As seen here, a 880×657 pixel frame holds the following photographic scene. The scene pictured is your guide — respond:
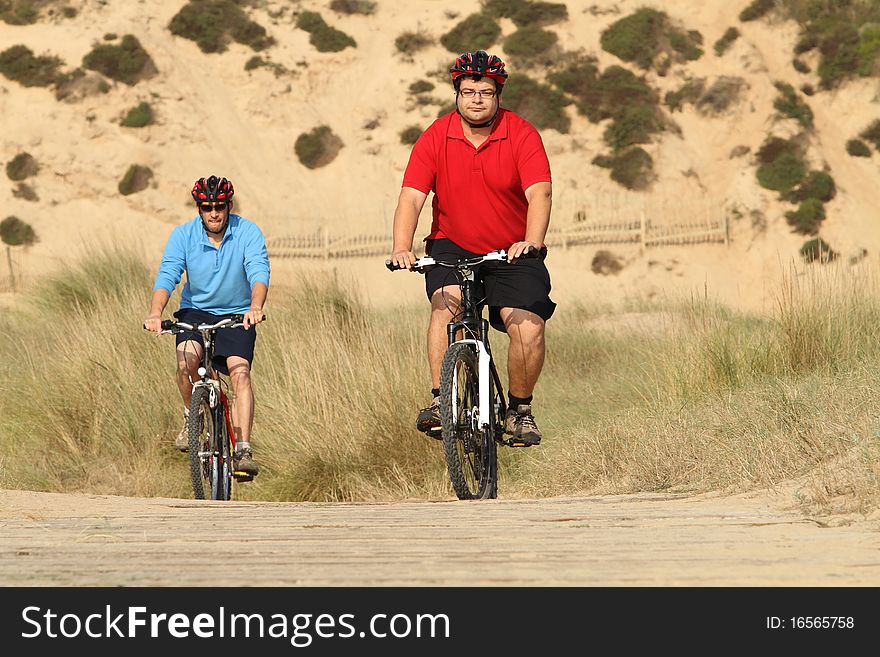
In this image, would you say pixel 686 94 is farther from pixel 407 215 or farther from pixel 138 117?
Answer: pixel 407 215

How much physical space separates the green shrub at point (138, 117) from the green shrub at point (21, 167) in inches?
122

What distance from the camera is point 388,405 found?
8672 millimetres

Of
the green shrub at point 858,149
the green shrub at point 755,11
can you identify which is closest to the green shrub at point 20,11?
the green shrub at point 755,11

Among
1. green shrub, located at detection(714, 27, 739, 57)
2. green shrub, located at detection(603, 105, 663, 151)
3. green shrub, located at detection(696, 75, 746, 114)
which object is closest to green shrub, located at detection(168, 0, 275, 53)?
green shrub, located at detection(603, 105, 663, 151)

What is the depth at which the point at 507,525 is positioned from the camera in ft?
14.1

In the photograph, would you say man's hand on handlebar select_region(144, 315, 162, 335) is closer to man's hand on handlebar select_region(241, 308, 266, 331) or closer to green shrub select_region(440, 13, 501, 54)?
man's hand on handlebar select_region(241, 308, 266, 331)

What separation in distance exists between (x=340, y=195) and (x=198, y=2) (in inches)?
376

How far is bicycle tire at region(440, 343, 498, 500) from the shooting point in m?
6.05

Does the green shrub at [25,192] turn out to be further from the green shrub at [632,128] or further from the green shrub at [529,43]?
the green shrub at [632,128]

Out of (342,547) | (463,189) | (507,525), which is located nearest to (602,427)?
(463,189)

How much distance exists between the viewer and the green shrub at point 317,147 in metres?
39.3

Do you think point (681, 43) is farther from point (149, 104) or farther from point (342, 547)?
point (342, 547)

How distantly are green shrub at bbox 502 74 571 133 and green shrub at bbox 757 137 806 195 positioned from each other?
20.6 ft

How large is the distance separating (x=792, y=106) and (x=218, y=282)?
112ft
